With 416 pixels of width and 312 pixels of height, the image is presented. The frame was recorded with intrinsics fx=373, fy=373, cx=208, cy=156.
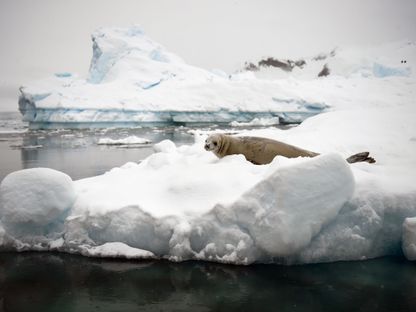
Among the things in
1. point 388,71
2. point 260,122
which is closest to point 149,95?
point 260,122

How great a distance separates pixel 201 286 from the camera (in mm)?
2473

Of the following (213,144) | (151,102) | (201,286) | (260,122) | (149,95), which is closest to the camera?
(201,286)

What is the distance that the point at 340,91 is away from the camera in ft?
83.5

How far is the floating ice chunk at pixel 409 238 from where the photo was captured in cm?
268

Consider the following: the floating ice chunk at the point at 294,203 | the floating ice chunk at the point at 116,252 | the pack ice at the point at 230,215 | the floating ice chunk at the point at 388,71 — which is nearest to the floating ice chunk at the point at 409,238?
the pack ice at the point at 230,215

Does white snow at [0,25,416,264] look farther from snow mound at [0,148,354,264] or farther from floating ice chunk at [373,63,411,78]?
floating ice chunk at [373,63,411,78]

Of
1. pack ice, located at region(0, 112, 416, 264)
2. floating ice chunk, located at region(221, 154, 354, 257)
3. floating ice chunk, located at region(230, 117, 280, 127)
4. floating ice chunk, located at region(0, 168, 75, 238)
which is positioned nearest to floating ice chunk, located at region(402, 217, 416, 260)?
pack ice, located at region(0, 112, 416, 264)

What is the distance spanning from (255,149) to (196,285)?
6.32ft

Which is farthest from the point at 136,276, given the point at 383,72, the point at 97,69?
the point at 383,72

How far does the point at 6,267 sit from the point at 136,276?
104 centimetres

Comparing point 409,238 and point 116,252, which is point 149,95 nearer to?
point 116,252

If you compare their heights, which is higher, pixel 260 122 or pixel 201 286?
pixel 201 286

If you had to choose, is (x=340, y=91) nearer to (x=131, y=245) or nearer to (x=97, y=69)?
(x=97, y=69)

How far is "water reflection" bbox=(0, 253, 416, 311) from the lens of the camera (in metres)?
2.24
